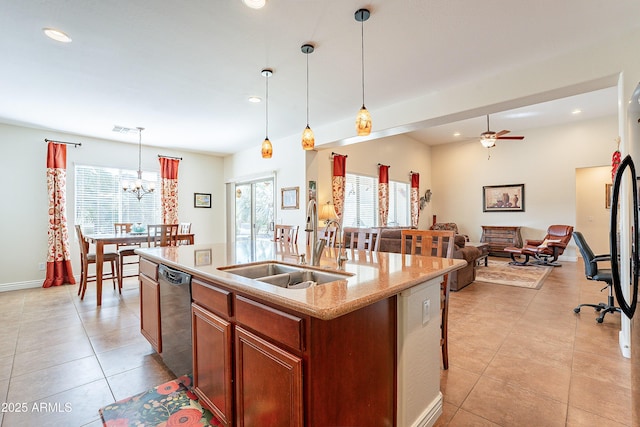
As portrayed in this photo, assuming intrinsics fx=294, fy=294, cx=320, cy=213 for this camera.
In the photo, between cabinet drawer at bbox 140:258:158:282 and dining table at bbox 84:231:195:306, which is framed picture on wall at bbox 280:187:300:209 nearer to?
dining table at bbox 84:231:195:306

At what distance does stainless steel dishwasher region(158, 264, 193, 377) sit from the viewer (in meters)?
1.89

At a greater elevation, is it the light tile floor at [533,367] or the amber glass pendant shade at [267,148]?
the amber glass pendant shade at [267,148]

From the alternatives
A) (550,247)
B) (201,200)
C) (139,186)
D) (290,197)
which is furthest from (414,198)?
(139,186)

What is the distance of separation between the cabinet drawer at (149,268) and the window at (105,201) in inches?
151

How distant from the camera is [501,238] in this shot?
796 centimetres

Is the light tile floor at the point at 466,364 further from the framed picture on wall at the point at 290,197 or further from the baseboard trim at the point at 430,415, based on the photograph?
the framed picture on wall at the point at 290,197

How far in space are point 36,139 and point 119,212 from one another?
66.2 inches

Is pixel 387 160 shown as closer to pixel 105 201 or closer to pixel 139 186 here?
pixel 139 186

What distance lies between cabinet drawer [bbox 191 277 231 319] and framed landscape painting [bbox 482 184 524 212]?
8.72 meters

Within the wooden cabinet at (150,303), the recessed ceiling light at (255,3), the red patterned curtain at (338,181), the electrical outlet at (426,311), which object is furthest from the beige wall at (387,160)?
the electrical outlet at (426,311)

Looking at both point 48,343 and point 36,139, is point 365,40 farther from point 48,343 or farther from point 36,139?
point 36,139

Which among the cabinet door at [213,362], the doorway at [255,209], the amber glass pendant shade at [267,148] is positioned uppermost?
the amber glass pendant shade at [267,148]

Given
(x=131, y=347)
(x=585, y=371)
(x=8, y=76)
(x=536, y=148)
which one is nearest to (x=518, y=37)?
(x=585, y=371)

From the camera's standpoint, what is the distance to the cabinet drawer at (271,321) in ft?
3.64
